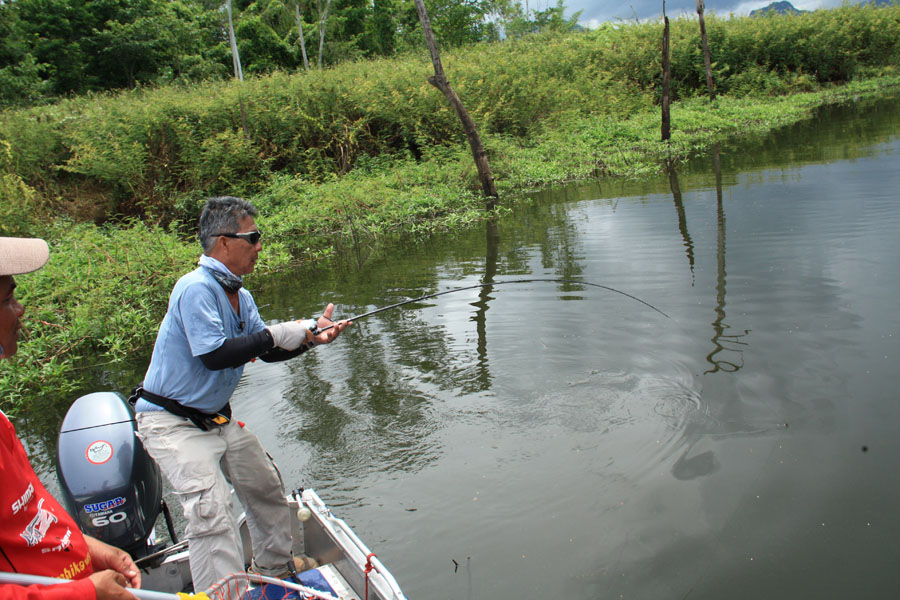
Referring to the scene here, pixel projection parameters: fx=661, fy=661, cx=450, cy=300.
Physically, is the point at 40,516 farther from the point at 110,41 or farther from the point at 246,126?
the point at 110,41

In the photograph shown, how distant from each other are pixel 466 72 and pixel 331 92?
5322mm

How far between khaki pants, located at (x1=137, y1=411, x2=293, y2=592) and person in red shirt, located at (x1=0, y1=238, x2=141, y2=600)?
0.93 m

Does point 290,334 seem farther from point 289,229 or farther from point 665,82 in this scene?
point 665,82

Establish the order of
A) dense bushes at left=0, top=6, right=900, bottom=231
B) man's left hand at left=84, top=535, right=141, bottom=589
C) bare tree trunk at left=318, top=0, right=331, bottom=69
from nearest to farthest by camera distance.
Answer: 1. man's left hand at left=84, top=535, right=141, bottom=589
2. dense bushes at left=0, top=6, right=900, bottom=231
3. bare tree trunk at left=318, top=0, right=331, bottom=69

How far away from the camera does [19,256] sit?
1.75m

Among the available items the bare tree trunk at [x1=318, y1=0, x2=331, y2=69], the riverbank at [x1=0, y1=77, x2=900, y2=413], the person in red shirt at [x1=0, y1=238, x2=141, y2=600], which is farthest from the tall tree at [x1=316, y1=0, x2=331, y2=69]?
the person in red shirt at [x1=0, y1=238, x2=141, y2=600]

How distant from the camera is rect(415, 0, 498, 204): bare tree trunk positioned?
43.3ft

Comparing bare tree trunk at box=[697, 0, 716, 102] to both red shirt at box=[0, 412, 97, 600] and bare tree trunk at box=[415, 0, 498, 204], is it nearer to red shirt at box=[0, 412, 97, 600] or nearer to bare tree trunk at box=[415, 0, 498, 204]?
bare tree trunk at box=[415, 0, 498, 204]

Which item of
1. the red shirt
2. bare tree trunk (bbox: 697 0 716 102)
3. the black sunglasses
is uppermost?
bare tree trunk (bbox: 697 0 716 102)

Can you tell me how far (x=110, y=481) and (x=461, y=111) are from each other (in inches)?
470

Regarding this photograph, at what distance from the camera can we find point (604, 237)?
401 inches

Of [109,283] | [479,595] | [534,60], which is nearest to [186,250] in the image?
[109,283]

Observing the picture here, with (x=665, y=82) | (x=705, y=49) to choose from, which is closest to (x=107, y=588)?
(x=665, y=82)

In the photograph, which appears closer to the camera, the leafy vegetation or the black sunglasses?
the black sunglasses
